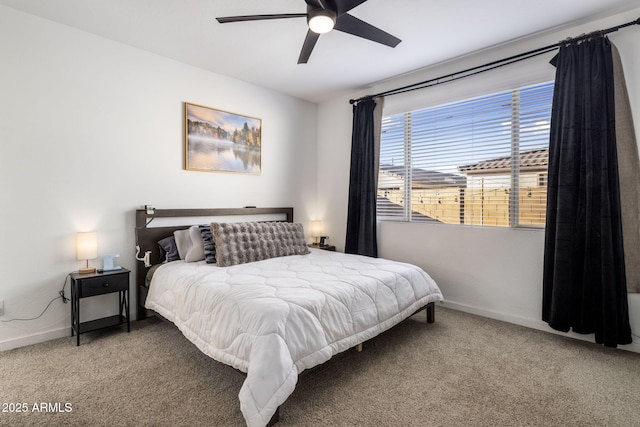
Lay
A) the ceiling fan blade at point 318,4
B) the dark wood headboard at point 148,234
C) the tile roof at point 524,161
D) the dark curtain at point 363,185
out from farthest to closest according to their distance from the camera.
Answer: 1. the dark curtain at point 363,185
2. the dark wood headboard at point 148,234
3. the tile roof at point 524,161
4. the ceiling fan blade at point 318,4

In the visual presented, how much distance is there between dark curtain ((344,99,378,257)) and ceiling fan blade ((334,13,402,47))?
1.70 meters

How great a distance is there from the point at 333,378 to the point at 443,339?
1.17 metres

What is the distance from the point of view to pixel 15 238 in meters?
2.60

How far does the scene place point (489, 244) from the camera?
130 inches

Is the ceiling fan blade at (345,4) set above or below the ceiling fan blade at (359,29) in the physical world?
below

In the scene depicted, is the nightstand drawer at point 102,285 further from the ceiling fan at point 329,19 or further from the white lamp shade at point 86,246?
the ceiling fan at point 329,19

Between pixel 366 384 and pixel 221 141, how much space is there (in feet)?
10.0

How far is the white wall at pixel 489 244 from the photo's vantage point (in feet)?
8.59

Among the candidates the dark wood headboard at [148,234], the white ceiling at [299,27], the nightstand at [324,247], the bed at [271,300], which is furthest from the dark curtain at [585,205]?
the dark wood headboard at [148,234]

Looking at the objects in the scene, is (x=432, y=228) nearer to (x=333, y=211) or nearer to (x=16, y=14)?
(x=333, y=211)

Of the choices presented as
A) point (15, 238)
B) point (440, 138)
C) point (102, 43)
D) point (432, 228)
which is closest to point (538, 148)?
point (440, 138)

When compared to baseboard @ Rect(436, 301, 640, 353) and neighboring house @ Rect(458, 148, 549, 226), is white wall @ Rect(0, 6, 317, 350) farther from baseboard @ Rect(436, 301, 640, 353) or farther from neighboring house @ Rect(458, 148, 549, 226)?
baseboard @ Rect(436, 301, 640, 353)

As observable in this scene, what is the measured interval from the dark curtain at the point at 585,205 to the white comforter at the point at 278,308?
1091 millimetres

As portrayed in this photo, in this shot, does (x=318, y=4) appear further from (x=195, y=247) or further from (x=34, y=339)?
(x=34, y=339)
